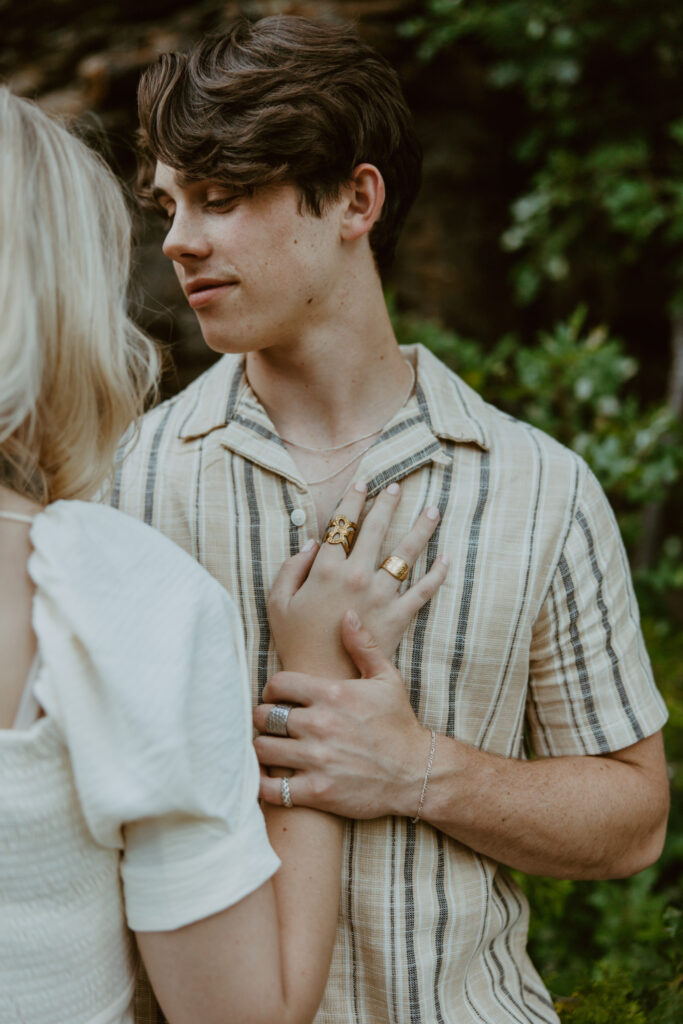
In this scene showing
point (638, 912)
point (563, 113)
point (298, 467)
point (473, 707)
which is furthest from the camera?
point (563, 113)

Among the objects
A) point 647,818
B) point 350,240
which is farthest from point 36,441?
point 647,818

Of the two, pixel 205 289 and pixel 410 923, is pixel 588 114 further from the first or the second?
pixel 410 923

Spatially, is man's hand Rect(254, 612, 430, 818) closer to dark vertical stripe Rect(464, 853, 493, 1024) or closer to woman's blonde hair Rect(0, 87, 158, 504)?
dark vertical stripe Rect(464, 853, 493, 1024)

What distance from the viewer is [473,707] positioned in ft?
5.14

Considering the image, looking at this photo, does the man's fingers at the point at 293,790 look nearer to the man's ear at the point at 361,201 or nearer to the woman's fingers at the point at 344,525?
the woman's fingers at the point at 344,525

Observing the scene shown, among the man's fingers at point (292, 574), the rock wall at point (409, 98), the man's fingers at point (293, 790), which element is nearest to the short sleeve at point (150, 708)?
the man's fingers at point (293, 790)

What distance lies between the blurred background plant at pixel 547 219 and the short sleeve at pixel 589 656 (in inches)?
39.2

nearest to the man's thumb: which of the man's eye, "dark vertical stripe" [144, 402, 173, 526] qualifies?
"dark vertical stripe" [144, 402, 173, 526]

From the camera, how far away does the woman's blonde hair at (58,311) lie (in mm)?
927

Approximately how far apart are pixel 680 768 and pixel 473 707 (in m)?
1.52

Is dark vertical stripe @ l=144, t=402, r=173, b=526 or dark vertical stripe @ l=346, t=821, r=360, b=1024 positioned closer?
dark vertical stripe @ l=346, t=821, r=360, b=1024

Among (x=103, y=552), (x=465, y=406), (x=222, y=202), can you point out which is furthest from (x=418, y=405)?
(x=103, y=552)

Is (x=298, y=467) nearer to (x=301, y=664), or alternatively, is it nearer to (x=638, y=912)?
(x=301, y=664)

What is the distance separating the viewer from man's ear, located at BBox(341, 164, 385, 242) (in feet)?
5.49
